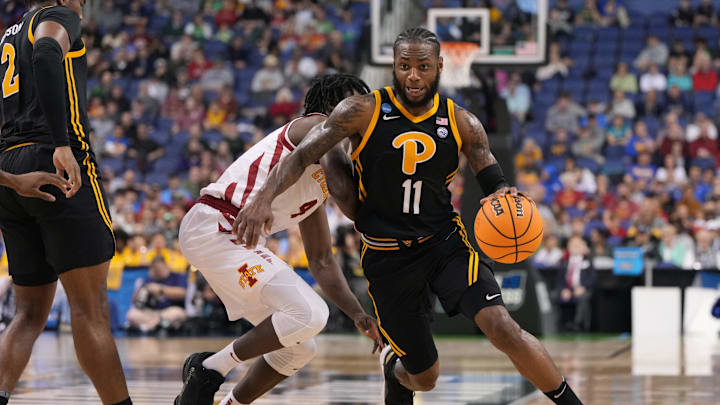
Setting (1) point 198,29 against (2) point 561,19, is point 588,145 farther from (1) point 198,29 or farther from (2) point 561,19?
(1) point 198,29

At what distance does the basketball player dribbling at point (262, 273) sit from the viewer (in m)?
5.41

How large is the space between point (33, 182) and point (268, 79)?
16.6 meters

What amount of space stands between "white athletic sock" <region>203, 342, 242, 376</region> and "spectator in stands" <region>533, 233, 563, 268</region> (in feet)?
33.5

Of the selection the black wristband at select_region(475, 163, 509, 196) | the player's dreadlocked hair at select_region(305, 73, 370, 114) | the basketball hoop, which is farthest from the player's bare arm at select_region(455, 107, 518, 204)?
the basketball hoop

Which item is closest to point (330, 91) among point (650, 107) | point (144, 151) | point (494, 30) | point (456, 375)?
point (456, 375)

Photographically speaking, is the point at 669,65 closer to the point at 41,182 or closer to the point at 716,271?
the point at 716,271

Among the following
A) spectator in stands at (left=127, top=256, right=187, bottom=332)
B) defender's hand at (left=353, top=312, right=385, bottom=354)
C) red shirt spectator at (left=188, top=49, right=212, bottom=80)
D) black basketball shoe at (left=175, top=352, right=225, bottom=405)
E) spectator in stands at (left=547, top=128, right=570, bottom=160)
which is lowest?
spectator in stands at (left=127, top=256, right=187, bottom=332)

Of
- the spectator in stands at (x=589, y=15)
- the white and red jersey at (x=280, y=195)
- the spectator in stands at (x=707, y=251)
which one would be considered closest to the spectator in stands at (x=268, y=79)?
the spectator in stands at (x=589, y=15)

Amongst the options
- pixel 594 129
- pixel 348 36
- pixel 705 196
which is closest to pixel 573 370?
pixel 705 196

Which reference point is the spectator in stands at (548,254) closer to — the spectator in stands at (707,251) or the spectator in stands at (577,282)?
the spectator in stands at (577,282)

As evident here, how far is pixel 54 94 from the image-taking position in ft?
15.1

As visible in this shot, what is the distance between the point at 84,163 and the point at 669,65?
16789 millimetres

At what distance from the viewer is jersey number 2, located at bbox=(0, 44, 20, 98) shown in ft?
16.2

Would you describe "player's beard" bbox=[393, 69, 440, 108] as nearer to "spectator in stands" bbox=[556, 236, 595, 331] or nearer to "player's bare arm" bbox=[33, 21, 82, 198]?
"player's bare arm" bbox=[33, 21, 82, 198]
